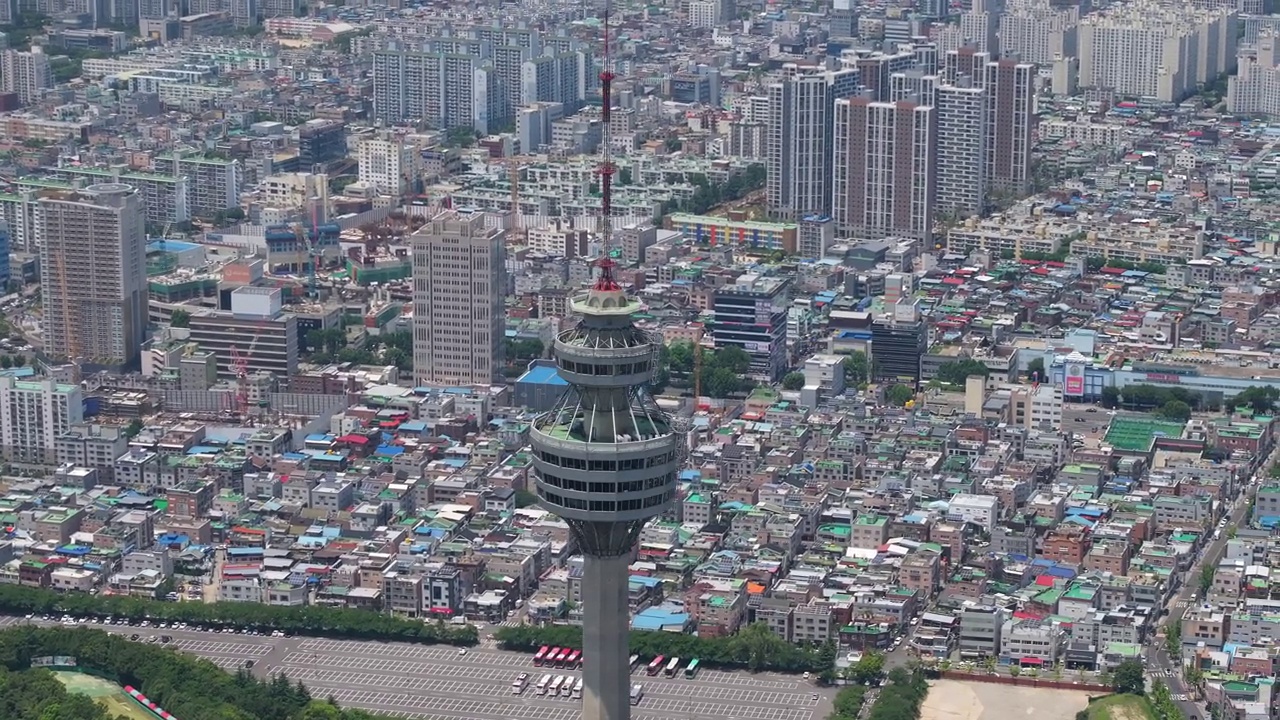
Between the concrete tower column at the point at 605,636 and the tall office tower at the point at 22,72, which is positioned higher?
the tall office tower at the point at 22,72

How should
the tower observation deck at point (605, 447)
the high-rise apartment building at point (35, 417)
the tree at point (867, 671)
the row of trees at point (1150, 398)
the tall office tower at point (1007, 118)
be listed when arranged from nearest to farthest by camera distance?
the tower observation deck at point (605, 447), the tree at point (867, 671), the high-rise apartment building at point (35, 417), the row of trees at point (1150, 398), the tall office tower at point (1007, 118)

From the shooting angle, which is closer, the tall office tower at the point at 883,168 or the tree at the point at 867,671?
the tree at the point at 867,671

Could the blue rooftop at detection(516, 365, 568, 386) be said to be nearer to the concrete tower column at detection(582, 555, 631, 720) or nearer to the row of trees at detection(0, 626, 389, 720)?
the row of trees at detection(0, 626, 389, 720)

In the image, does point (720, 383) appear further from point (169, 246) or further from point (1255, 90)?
point (1255, 90)

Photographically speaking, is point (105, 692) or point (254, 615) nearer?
point (105, 692)

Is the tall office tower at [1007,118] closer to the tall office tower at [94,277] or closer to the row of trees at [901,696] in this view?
the tall office tower at [94,277]

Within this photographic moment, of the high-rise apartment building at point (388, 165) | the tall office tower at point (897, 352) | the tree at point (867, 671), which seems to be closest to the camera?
the tree at point (867, 671)

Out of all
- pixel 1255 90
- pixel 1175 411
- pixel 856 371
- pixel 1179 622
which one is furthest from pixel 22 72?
pixel 1179 622

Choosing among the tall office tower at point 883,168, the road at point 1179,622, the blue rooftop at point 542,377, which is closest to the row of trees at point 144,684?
the road at point 1179,622
